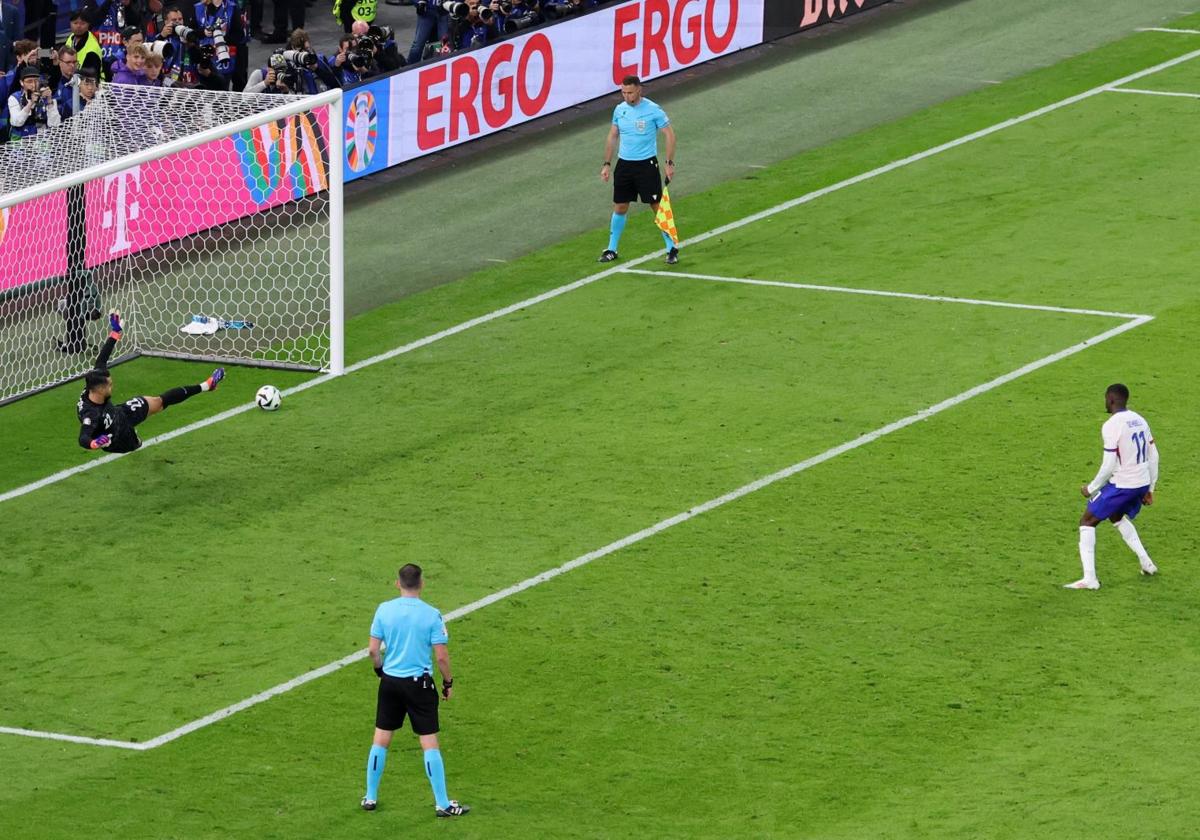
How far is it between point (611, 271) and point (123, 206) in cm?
588

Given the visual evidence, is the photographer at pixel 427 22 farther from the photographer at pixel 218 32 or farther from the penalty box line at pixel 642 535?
the penalty box line at pixel 642 535

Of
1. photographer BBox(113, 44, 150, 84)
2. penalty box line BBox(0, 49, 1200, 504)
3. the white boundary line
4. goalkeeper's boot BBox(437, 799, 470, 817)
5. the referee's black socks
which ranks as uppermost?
photographer BBox(113, 44, 150, 84)

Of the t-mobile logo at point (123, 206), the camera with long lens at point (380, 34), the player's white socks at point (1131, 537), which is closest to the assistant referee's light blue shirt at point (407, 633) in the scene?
the player's white socks at point (1131, 537)

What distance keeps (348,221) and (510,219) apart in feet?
6.86

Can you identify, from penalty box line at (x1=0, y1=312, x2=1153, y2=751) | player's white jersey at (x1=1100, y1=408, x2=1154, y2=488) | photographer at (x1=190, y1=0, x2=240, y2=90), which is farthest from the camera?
photographer at (x1=190, y1=0, x2=240, y2=90)

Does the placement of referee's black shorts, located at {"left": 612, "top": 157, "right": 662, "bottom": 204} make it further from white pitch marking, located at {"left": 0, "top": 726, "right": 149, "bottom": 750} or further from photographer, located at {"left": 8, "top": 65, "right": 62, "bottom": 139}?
white pitch marking, located at {"left": 0, "top": 726, "right": 149, "bottom": 750}

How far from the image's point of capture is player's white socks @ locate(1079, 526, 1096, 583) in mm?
18000

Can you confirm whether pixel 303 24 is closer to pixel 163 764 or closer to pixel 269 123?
pixel 269 123

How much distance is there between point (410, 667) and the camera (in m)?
14.3

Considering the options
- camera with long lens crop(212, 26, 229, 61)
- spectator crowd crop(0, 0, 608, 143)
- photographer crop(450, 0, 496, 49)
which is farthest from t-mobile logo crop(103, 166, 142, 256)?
photographer crop(450, 0, 496, 49)

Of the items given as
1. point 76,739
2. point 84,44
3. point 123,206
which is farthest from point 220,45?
point 76,739

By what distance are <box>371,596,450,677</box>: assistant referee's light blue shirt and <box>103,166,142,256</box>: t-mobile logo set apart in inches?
430

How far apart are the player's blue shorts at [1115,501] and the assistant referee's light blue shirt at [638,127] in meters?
9.75

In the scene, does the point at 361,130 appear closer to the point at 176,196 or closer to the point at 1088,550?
the point at 176,196
